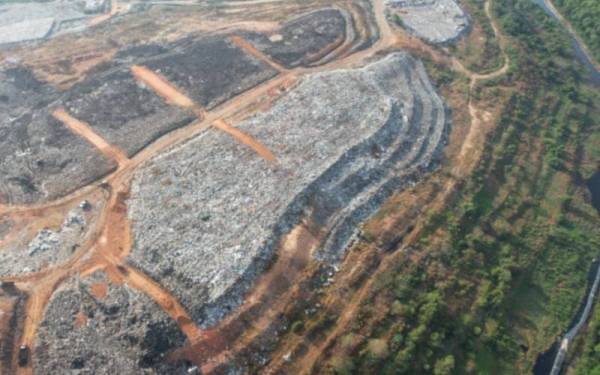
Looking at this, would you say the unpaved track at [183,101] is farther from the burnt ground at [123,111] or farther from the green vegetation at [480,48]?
the green vegetation at [480,48]

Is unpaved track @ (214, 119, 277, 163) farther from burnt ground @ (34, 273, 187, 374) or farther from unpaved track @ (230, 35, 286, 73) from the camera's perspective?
burnt ground @ (34, 273, 187, 374)

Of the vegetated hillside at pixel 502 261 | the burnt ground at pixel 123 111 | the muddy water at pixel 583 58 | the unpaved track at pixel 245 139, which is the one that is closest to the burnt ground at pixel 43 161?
the burnt ground at pixel 123 111

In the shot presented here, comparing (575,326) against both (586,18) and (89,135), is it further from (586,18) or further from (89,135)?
(586,18)

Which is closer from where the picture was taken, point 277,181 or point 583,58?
point 277,181

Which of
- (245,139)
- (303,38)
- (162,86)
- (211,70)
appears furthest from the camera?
(303,38)

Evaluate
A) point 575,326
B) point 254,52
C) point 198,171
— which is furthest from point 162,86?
point 575,326

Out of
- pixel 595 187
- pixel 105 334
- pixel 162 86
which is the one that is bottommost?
pixel 105 334

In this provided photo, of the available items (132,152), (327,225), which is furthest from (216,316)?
(132,152)
